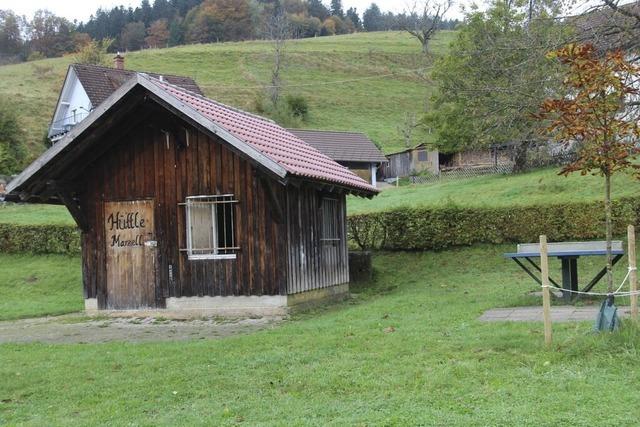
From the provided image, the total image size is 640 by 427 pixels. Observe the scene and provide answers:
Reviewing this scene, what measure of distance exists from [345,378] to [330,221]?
30.6 ft

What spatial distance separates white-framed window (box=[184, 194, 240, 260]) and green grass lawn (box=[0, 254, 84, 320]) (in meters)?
4.51

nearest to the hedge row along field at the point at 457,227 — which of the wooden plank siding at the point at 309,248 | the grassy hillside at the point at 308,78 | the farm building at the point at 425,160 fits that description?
the wooden plank siding at the point at 309,248

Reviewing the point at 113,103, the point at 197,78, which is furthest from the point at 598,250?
the point at 197,78

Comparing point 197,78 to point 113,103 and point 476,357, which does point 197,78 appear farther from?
point 476,357

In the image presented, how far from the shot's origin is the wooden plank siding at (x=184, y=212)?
45.4ft

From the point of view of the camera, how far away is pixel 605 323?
8188 mm

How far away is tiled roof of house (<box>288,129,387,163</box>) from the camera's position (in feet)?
145

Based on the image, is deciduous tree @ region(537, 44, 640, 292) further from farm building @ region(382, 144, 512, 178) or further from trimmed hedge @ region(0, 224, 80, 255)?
farm building @ region(382, 144, 512, 178)

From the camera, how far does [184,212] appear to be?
47.5 feet

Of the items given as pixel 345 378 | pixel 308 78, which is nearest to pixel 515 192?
pixel 345 378

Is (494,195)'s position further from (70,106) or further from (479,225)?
(70,106)

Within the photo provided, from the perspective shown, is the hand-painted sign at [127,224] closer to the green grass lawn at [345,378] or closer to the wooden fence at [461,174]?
the green grass lawn at [345,378]

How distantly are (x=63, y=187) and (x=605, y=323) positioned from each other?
1124cm

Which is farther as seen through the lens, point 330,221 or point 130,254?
point 330,221
